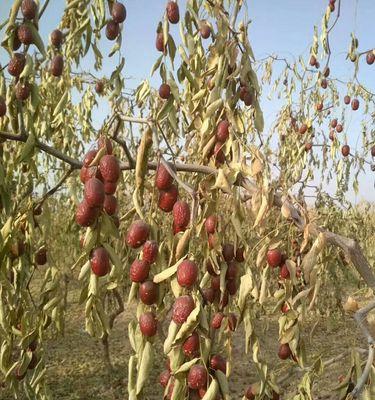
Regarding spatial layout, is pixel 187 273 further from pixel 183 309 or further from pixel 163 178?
pixel 163 178

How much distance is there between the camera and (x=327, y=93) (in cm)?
537

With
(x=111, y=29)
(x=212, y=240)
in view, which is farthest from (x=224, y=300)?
(x=111, y=29)

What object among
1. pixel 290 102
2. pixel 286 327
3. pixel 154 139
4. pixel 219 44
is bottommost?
pixel 286 327

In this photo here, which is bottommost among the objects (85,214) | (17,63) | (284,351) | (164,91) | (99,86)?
(284,351)

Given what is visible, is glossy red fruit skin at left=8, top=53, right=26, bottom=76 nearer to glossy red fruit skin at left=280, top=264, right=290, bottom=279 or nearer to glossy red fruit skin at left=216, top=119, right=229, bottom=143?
glossy red fruit skin at left=216, top=119, right=229, bottom=143

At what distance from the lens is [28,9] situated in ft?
5.19

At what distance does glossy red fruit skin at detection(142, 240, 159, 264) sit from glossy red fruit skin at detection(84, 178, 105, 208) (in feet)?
0.52

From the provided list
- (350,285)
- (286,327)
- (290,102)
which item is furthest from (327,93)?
(350,285)

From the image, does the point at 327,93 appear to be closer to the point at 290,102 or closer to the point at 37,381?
the point at 290,102

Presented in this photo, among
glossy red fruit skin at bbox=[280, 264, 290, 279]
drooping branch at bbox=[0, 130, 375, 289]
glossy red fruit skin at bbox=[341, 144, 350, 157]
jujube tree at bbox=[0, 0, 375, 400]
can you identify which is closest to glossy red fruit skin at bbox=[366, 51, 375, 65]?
glossy red fruit skin at bbox=[341, 144, 350, 157]

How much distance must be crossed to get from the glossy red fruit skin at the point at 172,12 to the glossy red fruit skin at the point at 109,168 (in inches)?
33.4

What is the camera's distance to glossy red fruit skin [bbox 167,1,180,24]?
5.82ft

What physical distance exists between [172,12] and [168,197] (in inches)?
36.0

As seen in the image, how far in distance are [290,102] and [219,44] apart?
3844mm
